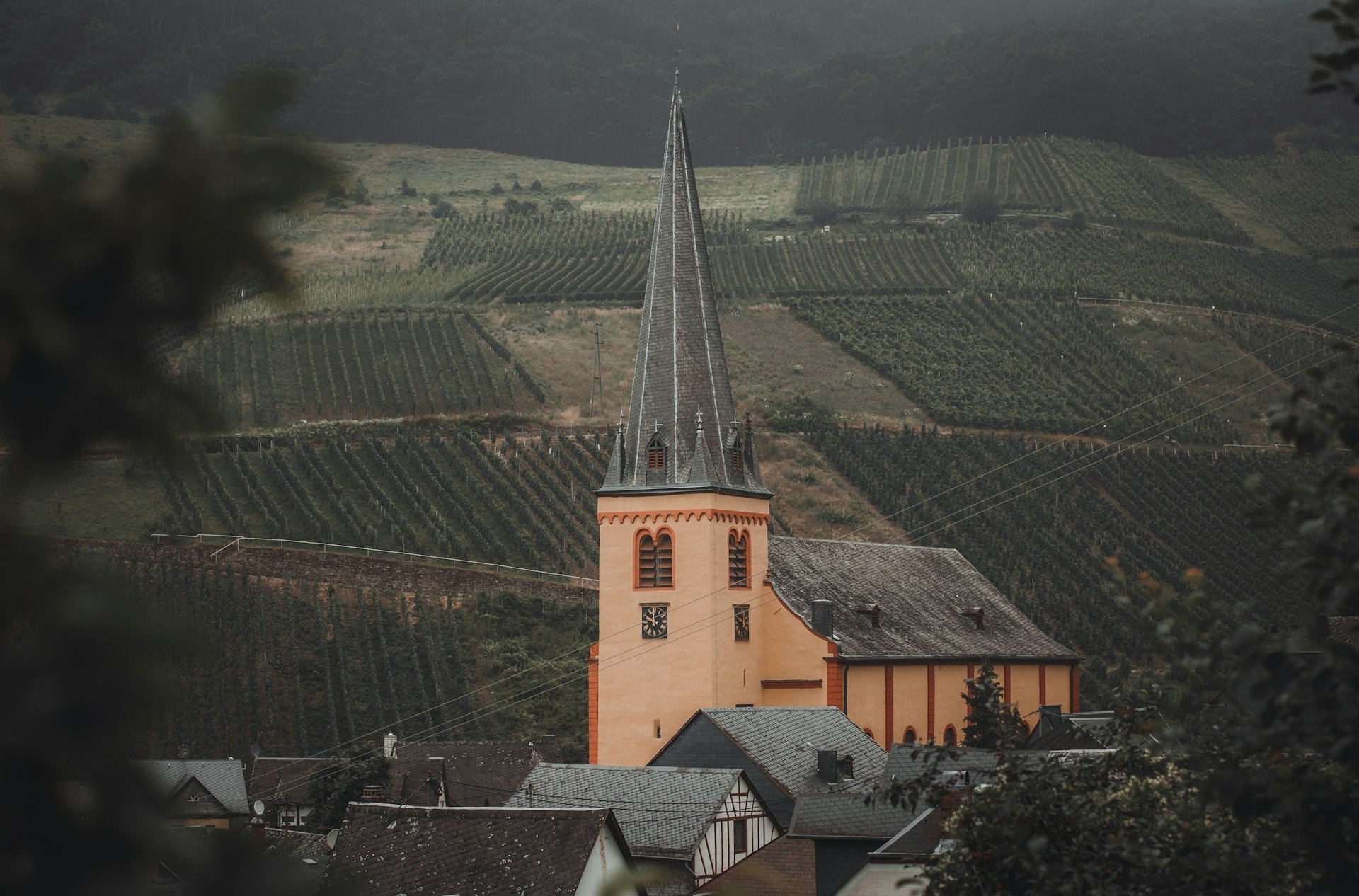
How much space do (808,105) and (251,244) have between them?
191029 mm

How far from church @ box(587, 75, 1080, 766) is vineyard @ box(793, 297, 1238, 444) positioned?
1529 inches

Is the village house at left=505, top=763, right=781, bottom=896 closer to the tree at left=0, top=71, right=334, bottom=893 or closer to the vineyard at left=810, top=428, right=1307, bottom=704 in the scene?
the tree at left=0, top=71, right=334, bottom=893

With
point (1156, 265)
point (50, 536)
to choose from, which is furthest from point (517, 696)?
point (1156, 265)

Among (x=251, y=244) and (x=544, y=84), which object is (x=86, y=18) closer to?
(x=544, y=84)

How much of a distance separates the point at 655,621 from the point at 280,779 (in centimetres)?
1306

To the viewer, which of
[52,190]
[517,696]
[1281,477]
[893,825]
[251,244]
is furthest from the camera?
[1281,477]

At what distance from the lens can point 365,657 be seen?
5109cm

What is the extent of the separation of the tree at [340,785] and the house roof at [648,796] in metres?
7.54

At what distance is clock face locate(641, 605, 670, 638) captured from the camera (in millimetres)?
38375

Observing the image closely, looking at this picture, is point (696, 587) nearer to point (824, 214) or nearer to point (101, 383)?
point (101, 383)

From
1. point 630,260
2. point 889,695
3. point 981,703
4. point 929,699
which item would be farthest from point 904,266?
point 889,695

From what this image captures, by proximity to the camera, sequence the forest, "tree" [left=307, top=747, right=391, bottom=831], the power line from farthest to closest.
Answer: the forest → "tree" [left=307, top=747, right=391, bottom=831] → the power line

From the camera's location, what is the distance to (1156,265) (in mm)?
108688

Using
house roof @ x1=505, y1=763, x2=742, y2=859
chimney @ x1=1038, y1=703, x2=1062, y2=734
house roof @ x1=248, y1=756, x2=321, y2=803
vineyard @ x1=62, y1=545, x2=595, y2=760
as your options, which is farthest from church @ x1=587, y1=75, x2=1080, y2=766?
vineyard @ x1=62, y1=545, x2=595, y2=760
